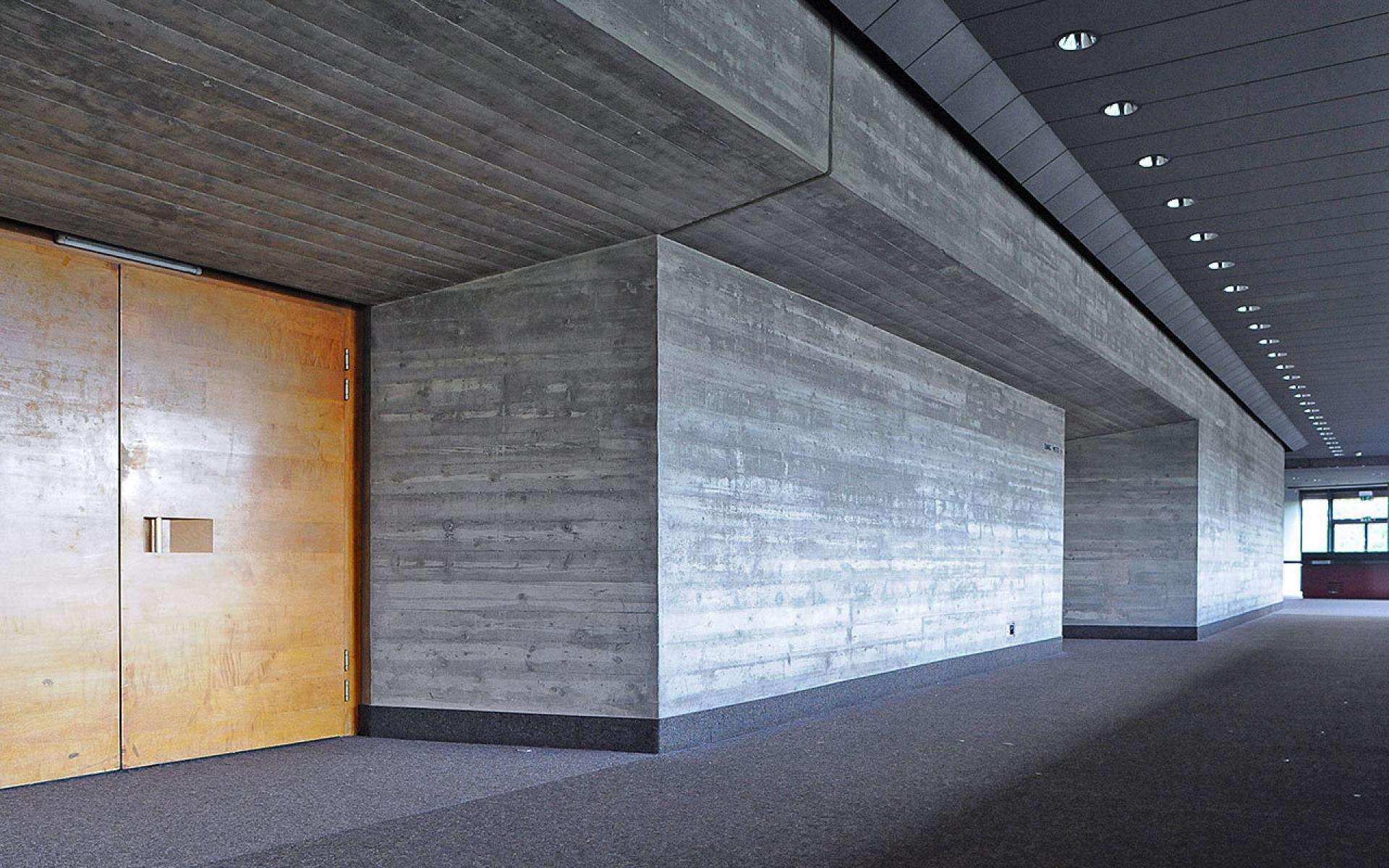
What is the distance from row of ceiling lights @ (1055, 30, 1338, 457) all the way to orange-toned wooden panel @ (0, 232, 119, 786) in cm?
564

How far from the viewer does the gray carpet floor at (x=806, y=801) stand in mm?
4660

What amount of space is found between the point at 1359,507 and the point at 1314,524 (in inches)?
57.3

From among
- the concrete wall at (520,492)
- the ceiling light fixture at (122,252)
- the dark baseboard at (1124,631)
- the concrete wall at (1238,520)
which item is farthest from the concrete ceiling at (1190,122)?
the dark baseboard at (1124,631)

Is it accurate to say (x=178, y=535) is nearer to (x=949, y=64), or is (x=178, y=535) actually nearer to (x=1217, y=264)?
(x=949, y=64)

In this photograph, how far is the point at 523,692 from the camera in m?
7.24

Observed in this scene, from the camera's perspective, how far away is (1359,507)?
3875cm

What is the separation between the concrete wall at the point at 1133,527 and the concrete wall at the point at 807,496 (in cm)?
619

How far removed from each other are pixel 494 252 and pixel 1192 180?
563 cm

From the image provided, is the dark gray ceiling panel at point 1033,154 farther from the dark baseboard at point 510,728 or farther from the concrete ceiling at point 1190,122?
the dark baseboard at point 510,728

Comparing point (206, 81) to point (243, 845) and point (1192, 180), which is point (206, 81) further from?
point (1192, 180)

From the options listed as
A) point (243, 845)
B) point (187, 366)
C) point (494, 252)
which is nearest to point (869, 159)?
point (494, 252)

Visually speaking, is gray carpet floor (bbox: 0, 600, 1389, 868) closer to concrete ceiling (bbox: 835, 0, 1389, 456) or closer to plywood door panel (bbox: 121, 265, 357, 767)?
plywood door panel (bbox: 121, 265, 357, 767)

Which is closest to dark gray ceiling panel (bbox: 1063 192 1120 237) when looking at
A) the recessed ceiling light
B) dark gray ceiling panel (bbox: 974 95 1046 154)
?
dark gray ceiling panel (bbox: 974 95 1046 154)

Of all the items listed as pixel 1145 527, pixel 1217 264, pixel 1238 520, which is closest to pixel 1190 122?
pixel 1217 264
